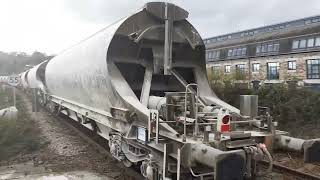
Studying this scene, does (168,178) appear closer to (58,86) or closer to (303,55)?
(58,86)

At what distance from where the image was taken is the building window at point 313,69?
27.7m

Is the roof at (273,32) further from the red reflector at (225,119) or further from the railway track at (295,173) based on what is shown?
the red reflector at (225,119)

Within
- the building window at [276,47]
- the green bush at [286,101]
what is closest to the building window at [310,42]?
the building window at [276,47]

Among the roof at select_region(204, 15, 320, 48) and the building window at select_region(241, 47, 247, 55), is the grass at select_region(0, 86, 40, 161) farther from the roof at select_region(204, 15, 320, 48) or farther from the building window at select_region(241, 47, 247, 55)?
the building window at select_region(241, 47, 247, 55)

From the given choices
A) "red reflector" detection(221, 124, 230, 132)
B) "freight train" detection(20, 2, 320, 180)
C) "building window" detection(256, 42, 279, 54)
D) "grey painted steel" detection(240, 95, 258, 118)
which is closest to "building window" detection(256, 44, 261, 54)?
"building window" detection(256, 42, 279, 54)

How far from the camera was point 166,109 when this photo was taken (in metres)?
6.01

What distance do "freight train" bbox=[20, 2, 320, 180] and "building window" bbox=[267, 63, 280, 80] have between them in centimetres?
2503

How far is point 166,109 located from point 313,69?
26.0 m

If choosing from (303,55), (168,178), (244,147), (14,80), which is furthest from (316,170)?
(303,55)

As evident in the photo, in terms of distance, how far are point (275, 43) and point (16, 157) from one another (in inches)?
1096

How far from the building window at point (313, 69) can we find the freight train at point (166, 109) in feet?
74.1

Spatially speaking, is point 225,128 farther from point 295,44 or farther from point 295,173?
point 295,44

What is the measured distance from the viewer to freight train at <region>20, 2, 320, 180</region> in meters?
5.15

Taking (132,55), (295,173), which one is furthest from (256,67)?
(132,55)
